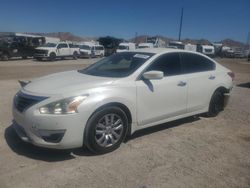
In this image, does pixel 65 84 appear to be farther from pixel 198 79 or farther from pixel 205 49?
pixel 205 49

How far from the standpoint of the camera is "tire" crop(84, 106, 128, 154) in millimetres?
4383

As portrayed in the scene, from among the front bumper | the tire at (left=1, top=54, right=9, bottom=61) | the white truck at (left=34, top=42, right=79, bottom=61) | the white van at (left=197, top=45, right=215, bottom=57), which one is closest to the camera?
the front bumper

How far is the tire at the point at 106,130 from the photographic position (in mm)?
4383

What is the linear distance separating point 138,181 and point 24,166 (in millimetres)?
1576

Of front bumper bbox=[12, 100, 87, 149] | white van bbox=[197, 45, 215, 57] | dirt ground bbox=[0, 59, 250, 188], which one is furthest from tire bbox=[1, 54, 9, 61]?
white van bbox=[197, 45, 215, 57]

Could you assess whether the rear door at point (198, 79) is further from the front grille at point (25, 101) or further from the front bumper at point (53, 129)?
the front grille at point (25, 101)

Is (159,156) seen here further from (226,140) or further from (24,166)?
(24,166)

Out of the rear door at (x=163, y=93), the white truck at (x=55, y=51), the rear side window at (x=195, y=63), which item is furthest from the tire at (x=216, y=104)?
the white truck at (x=55, y=51)

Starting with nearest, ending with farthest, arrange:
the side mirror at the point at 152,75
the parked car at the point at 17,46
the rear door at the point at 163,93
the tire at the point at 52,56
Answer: the side mirror at the point at 152,75
the rear door at the point at 163,93
the parked car at the point at 17,46
the tire at the point at 52,56

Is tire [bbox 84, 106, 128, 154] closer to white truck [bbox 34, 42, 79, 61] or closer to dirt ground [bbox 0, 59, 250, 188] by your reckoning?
dirt ground [bbox 0, 59, 250, 188]

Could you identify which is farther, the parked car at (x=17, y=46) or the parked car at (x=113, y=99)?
the parked car at (x=17, y=46)

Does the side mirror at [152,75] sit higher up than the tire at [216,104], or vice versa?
the side mirror at [152,75]

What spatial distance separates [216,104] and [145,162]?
310cm

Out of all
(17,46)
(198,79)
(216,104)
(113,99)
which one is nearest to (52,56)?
(17,46)
